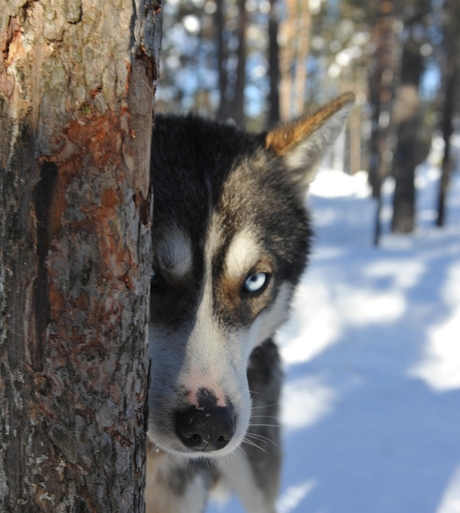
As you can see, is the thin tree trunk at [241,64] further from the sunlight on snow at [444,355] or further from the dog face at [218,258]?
the dog face at [218,258]

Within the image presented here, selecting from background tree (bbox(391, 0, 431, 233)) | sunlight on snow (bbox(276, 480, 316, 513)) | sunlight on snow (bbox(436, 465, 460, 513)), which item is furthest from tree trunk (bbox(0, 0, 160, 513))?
background tree (bbox(391, 0, 431, 233))

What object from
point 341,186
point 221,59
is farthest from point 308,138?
point 341,186

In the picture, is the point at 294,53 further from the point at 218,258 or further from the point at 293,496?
the point at 218,258

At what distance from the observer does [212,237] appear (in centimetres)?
198

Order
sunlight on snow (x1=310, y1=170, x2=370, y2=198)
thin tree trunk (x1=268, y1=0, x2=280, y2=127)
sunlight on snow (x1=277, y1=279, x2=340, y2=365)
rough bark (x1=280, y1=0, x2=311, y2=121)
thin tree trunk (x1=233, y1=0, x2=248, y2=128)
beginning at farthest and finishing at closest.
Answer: sunlight on snow (x1=310, y1=170, x2=370, y2=198) < rough bark (x1=280, y1=0, x2=311, y2=121) < thin tree trunk (x1=233, y1=0, x2=248, y2=128) < thin tree trunk (x1=268, y1=0, x2=280, y2=127) < sunlight on snow (x1=277, y1=279, x2=340, y2=365)

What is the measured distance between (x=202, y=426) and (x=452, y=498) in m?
2.37

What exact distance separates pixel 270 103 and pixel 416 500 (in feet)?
28.6

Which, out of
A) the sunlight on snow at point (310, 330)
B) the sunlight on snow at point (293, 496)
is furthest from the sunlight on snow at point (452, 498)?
the sunlight on snow at point (310, 330)

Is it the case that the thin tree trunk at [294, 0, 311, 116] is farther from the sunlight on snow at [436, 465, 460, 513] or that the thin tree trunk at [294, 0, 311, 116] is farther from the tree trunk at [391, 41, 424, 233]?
the sunlight on snow at [436, 465, 460, 513]

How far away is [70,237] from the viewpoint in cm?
111

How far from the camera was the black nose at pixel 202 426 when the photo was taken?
1.57m

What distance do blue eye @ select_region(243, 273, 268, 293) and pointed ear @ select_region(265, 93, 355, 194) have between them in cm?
72

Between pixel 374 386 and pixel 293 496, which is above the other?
pixel 374 386

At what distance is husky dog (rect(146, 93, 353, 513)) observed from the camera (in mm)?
1644
